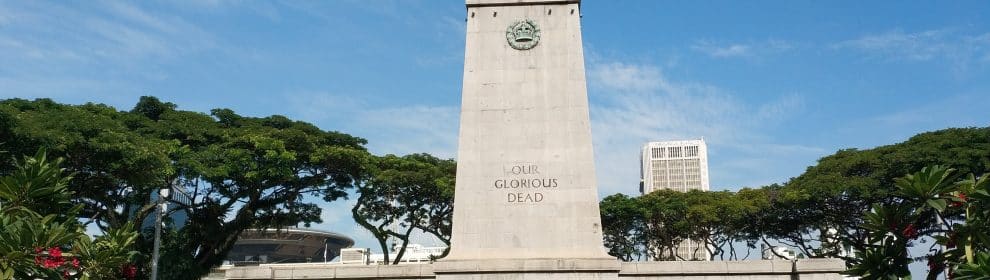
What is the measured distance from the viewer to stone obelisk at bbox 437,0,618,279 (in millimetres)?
17859

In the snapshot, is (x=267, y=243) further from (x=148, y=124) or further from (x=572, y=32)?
(x=572, y=32)

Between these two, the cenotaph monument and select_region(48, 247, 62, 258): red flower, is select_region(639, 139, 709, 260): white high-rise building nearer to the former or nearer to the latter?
the cenotaph monument

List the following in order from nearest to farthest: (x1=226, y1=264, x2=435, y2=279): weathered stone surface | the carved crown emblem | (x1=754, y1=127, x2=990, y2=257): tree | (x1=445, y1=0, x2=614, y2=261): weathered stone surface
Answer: (x1=445, y1=0, x2=614, y2=261): weathered stone surface, (x1=226, y1=264, x2=435, y2=279): weathered stone surface, the carved crown emblem, (x1=754, y1=127, x2=990, y2=257): tree

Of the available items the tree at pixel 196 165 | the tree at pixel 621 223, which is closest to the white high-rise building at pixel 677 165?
the tree at pixel 621 223

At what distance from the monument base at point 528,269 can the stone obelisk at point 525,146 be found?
0.03 metres

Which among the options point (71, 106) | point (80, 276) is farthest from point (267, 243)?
point (80, 276)

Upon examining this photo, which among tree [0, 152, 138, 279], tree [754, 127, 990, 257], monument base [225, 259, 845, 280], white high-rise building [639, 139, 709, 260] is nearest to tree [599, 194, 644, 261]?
tree [754, 127, 990, 257]

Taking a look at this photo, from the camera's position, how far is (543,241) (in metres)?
17.9

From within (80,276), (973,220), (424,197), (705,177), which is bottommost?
(80,276)

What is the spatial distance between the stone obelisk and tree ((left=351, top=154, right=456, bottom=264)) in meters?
17.5

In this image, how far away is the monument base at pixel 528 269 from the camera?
17.3 meters

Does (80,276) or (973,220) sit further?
(80,276)

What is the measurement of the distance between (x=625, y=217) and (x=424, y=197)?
11.8 metres

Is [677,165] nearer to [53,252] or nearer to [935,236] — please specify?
[935,236]
